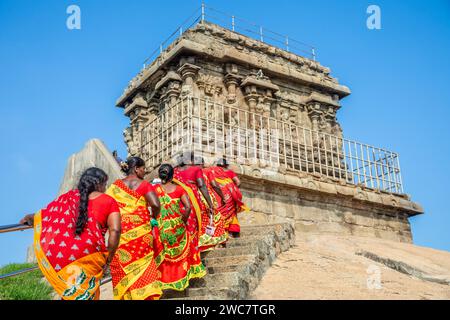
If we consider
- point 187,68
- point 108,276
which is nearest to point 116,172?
point 108,276

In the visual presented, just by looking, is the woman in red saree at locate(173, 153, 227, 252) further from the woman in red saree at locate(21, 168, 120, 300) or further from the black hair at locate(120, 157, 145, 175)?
the woman in red saree at locate(21, 168, 120, 300)

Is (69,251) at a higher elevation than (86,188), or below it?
below

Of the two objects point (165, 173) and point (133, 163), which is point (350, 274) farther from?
point (133, 163)

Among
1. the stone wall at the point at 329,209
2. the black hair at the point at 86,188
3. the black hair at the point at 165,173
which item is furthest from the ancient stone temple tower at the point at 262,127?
the black hair at the point at 86,188

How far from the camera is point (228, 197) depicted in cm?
719

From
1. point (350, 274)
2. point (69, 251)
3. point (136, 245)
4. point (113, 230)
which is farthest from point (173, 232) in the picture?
point (350, 274)

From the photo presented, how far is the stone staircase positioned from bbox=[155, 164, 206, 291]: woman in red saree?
20cm

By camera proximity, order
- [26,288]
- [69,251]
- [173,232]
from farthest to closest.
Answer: [26,288] < [173,232] < [69,251]

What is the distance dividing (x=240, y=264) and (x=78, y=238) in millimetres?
2326

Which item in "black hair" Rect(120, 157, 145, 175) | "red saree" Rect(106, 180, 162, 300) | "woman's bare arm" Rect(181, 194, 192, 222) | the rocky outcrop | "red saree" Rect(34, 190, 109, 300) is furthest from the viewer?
the rocky outcrop

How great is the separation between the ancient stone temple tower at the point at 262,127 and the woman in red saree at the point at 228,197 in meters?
1.42

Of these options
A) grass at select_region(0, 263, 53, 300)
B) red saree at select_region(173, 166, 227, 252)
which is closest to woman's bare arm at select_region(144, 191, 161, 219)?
red saree at select_region(173, 166, 227, 252)

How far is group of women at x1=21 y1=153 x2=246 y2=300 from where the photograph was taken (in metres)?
3.71

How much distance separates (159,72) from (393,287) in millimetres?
8905
